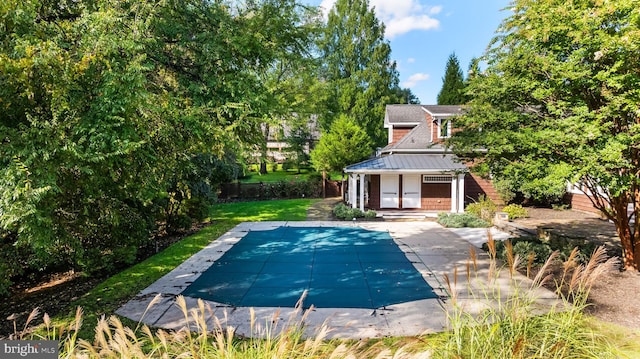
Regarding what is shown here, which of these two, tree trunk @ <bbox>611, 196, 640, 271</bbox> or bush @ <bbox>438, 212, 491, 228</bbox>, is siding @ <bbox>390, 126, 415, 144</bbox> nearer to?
bush @ <bbox>438, 212, 491, 228</bbox>

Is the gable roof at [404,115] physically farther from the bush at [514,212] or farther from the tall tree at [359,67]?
the tall tree at [359,67]

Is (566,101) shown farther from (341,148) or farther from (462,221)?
→ (341,148)

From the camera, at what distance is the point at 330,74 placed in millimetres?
37500

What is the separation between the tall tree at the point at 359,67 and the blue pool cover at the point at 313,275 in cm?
2417

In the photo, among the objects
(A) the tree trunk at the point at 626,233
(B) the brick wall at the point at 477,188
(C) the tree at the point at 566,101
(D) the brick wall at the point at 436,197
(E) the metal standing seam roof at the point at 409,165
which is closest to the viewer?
(C) the tree at the point at 566,101

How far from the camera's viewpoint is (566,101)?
6.69 m

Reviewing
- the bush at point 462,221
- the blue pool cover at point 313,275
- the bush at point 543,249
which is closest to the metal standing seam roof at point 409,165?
the bush at point 462,221

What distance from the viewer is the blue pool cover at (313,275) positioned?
263 inches

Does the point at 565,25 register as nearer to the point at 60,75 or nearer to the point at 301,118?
the point at 60,75

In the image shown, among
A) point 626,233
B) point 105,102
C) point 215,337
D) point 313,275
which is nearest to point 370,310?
point 313,275

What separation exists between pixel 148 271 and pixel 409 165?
13.6 meters

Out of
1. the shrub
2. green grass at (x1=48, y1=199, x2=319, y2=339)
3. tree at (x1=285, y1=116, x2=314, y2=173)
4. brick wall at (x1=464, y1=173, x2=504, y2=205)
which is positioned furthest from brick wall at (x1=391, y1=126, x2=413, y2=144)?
the shrub

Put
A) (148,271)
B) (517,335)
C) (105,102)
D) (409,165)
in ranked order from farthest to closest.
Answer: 1. (409,165)
2. (148,271)
3. (105,102)
4. (517,335)

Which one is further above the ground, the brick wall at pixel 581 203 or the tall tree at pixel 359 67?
the tall tree at pixel 359 67
